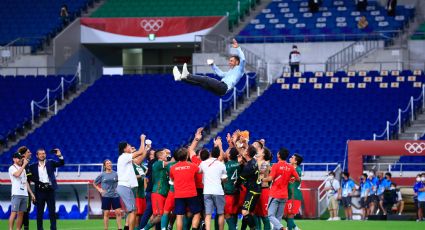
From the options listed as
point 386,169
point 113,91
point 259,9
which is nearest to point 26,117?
point 113,91

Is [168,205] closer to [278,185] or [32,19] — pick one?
[278,185]

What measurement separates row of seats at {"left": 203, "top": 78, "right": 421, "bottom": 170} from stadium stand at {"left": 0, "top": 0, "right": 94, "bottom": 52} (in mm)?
11370

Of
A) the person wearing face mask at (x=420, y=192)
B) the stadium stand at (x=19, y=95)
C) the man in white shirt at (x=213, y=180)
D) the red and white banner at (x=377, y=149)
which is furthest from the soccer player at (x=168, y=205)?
the stadium stand at (x=19, y=95)

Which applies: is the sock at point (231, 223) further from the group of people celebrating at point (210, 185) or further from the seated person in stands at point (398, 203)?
the seated person in stands at point (398, 203)

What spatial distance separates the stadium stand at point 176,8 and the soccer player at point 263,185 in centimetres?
2441

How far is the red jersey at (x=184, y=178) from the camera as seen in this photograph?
20922mm

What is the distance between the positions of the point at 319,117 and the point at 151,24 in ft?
36.2

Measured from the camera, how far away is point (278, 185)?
2212cm

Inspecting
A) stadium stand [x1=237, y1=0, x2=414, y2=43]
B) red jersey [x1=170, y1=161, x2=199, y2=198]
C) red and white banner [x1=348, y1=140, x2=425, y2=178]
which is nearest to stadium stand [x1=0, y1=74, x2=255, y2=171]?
stadium stand [x1=237, y1=0, x2=414, y2=43]

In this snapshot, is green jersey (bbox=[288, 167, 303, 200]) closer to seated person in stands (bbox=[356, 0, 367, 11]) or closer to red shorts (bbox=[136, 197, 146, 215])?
red shorts (bbox=[136, 197, 146, 215])

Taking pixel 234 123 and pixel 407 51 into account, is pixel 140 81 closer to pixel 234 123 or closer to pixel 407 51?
pixel 234 123

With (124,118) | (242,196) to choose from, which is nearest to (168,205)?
(242,196)

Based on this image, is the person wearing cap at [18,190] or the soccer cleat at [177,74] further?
the person wearing cap at [18,190]

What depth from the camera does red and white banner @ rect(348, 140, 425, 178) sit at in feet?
110
